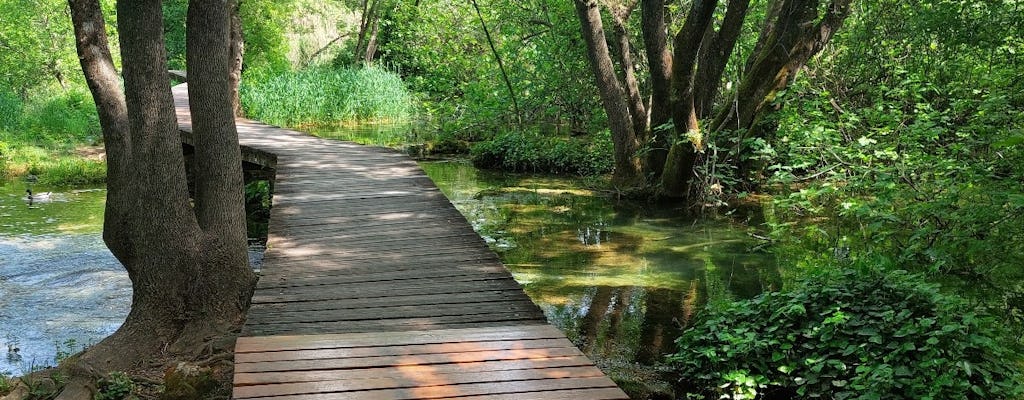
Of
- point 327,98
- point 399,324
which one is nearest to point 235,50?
point 327,98

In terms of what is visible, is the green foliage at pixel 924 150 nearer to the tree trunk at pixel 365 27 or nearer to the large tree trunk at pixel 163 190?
the large tree trunk at pixel 163 190

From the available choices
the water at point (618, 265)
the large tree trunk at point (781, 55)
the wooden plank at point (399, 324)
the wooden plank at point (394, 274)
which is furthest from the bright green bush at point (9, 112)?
the wooden plank at point (399, 324)

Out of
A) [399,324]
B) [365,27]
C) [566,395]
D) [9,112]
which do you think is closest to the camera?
[566,395]

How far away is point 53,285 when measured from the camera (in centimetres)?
826

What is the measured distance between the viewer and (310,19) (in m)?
30.0

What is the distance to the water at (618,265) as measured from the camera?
6363 mm

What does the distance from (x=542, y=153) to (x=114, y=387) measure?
10384 millimetres

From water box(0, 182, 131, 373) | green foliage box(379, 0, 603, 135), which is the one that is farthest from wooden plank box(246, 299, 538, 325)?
green foliage box(379, 0, 603, 135)

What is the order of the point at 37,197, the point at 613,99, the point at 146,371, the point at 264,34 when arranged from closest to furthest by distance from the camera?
the point at 146,371 → the point at 613,99 → the point at 37,197 → the point at 264,34

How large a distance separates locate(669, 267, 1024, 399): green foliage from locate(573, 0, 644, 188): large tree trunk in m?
5.99

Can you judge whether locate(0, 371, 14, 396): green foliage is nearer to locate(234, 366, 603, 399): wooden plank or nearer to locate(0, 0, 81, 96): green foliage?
locate(234, 366, 603, 399): wooden plank

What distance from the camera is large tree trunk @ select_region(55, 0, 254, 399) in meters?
5.49

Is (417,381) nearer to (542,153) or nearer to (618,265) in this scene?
(618,265)

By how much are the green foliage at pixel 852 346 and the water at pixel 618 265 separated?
474mm
